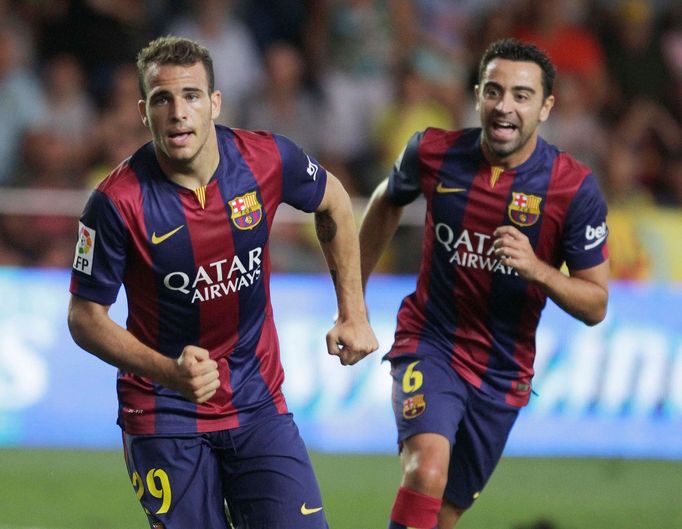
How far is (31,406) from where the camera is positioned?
340 inches

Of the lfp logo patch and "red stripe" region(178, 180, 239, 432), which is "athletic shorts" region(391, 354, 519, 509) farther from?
the lfp logo patch

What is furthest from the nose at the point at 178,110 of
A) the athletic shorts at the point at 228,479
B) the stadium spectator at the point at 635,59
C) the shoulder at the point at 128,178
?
the stadium spectator at the point at 635,59

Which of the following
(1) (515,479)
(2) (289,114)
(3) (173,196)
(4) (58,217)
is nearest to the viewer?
(3) (173,196)

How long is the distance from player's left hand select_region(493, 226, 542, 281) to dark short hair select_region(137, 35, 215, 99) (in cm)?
128

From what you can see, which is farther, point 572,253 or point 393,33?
point 393,33

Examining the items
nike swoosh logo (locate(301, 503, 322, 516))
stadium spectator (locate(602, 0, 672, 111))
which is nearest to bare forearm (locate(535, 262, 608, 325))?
nike swoosh logo (locate(301, 503, 322, 516))

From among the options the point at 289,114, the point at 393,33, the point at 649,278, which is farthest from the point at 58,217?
the point at 649,278

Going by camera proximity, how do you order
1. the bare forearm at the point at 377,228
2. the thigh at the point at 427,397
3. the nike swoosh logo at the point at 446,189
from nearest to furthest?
the thigh at the point at 427,397, the nike swoosh logo at the point at 446,189, the bare forearm at the point at 377,228

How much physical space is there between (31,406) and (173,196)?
4.30 meters

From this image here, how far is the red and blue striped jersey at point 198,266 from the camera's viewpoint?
183 inches

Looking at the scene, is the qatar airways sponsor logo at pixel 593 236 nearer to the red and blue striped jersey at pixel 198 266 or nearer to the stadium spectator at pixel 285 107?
the red and blue striped jersey at pixel 198 266

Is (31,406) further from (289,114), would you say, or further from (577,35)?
(577,35)

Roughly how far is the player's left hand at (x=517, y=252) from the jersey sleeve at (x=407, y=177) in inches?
28.6

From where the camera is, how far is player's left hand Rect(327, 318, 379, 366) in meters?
4.89
